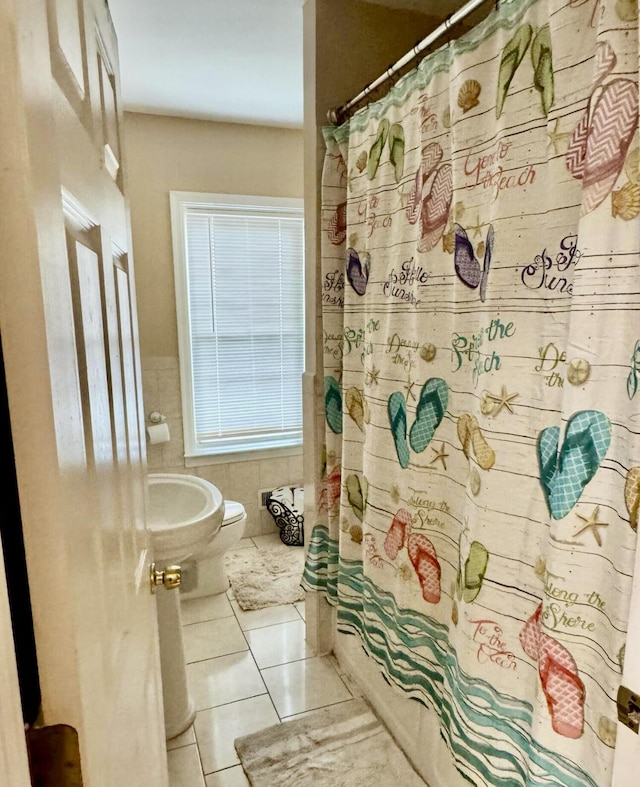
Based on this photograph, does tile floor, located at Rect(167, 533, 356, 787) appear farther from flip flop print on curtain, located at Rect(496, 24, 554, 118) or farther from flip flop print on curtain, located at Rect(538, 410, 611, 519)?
flip flop print on curtain, located at Rect(496, 24, 554, 118)

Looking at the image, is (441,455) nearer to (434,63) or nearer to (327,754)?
(434,63)

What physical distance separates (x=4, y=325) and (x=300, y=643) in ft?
7.28

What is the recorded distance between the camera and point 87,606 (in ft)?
1.56

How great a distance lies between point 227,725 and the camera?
1.80m

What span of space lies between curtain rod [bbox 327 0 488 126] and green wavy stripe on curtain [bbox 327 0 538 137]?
0.03m

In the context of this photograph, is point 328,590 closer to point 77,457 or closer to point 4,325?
point 77,457

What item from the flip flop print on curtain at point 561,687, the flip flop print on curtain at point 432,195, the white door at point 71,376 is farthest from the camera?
the flip flop print on curtain at point 432,195

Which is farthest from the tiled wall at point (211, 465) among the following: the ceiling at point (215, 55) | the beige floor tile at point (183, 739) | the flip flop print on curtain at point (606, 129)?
the flip flop print on curtain at point (606, 129)

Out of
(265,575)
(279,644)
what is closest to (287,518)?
(265,575)

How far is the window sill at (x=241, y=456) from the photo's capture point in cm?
306

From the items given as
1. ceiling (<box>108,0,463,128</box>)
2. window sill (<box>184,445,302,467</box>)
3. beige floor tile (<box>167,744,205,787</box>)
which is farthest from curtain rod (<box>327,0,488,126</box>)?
beige floor tile (<box>167,744,205,787</box>)

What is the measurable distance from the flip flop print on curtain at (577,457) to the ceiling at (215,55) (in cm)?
179

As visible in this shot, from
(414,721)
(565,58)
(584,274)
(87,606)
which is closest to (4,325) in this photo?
(87,606)

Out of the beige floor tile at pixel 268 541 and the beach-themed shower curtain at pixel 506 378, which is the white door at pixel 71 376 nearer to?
the beach-themed shower curtain at pixel 506 378
